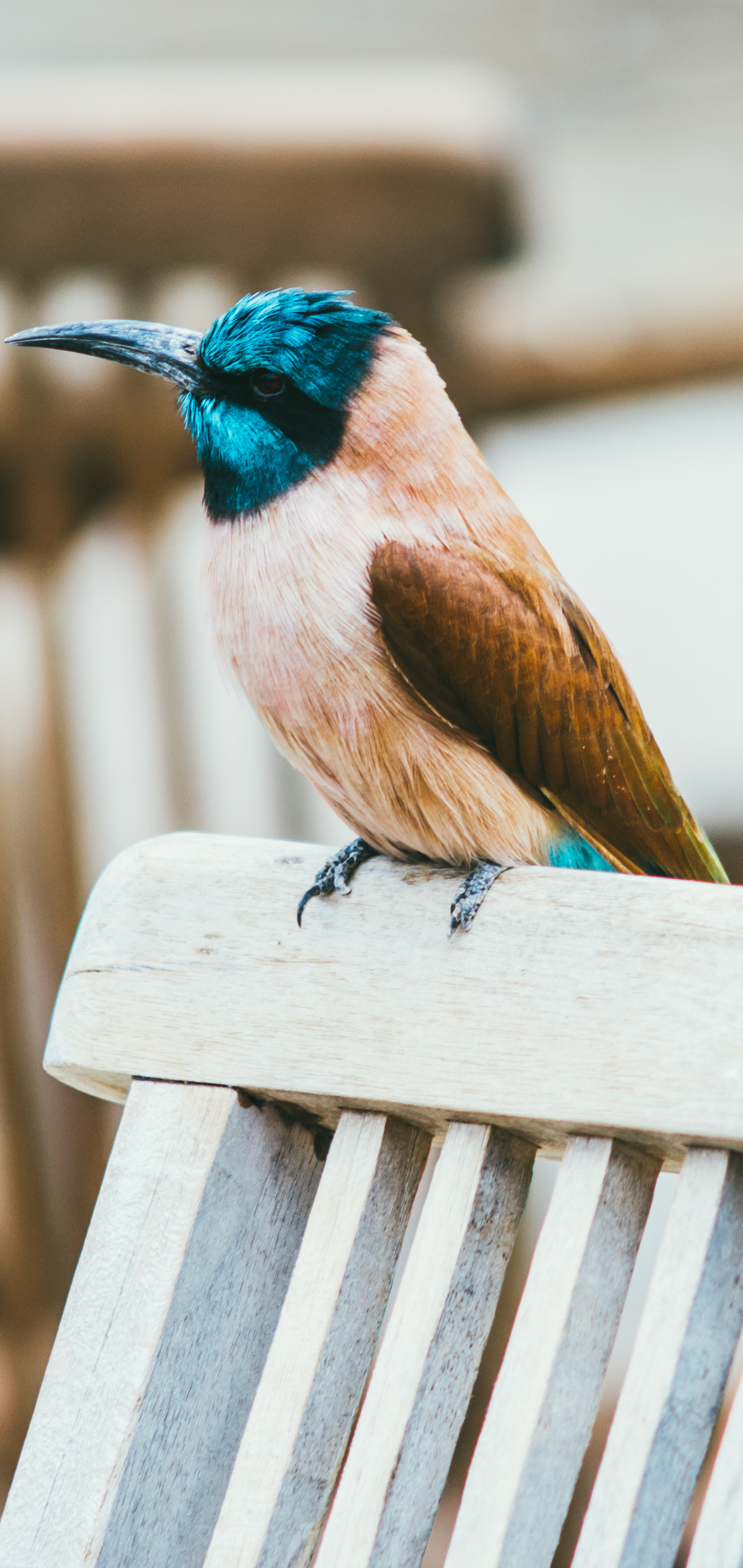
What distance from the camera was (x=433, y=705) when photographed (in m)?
0.99

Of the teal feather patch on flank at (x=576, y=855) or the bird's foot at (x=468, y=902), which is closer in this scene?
the bird's foot at (x=468, y=902)

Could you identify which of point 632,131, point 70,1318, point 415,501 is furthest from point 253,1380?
point 632,131

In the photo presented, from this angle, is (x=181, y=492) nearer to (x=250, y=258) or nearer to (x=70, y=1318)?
(x=250, y=258)

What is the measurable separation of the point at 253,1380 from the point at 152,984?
223 mm

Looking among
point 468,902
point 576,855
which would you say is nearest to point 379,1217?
point 468,902

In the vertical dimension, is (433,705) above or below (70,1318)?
above

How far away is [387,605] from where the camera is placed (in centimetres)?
95

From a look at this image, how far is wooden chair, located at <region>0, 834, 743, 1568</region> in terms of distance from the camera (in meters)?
0.63

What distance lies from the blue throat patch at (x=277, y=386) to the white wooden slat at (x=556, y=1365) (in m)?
0.54

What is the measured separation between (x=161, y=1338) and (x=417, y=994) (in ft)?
0.73

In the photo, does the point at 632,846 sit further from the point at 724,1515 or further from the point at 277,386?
the point at 724,1515

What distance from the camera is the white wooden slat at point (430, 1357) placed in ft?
2.15

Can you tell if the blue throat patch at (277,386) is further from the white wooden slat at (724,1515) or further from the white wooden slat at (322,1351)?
the white wooden slat at (724,1515)

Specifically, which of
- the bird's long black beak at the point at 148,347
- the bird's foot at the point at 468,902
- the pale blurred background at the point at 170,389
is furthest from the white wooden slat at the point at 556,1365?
the pale blurred background at the point at 170,389
